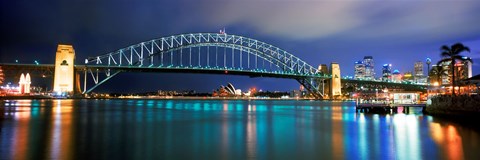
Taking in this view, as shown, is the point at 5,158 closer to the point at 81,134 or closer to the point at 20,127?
the point at 81,134

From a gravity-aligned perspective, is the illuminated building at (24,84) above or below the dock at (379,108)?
above

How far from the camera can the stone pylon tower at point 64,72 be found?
88.2 m

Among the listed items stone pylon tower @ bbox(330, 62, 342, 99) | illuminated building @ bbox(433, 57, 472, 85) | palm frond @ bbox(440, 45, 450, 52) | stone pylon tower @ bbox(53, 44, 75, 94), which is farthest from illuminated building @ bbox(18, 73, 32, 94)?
palm frond @ bbox(440, 45, 450, 52)

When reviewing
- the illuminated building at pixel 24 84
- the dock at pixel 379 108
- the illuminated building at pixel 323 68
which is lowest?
the dock at pixel 379 108

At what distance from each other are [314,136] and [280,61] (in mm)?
95477

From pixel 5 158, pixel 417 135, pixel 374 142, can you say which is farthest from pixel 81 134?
pixel 417 135

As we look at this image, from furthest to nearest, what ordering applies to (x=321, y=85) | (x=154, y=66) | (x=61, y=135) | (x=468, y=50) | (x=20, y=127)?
(x=321, y=85), (x=154, y=66), (x=468, y=50), (x=20, y=127), (x=61, y=135)

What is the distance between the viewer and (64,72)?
88.2 m

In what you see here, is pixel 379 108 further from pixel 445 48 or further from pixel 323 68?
pixel 323 68

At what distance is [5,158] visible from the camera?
1434cm

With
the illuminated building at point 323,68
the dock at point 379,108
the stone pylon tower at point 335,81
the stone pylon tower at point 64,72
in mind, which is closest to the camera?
the dock at point 379,108

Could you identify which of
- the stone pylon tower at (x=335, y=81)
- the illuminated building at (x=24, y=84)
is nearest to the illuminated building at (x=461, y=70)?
the stone pylon tower at (x=335, y=81)

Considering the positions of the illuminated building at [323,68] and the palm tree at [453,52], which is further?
the illuminated building at [323,68]

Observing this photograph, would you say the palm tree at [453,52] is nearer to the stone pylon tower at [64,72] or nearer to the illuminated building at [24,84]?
the stone pylon tower at [64,72]
